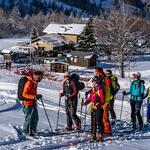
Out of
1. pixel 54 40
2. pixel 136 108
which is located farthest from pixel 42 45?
pixel 136 108

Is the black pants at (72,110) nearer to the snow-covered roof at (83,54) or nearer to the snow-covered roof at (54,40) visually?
the snow-covered roof at (83,54)

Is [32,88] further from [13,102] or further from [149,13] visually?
[149,13]

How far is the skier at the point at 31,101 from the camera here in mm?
10258

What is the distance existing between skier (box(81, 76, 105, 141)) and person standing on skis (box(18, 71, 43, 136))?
52.2 inches

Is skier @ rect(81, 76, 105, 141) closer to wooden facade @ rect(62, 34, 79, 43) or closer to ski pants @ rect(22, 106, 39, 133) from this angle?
ski pants @ rect(22, 106, 39, 133)

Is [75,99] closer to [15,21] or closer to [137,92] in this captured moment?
[137,92]

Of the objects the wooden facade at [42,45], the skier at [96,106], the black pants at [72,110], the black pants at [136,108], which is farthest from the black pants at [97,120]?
the wooden facade at [42,45]

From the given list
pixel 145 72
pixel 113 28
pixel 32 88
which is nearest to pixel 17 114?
pixel 32 88

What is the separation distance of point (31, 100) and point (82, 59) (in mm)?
44703

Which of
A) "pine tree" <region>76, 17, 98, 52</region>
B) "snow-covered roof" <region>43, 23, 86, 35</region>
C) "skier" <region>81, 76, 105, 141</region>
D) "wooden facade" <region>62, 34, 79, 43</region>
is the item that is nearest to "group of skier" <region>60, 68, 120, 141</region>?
"skier" <region>81, 76, 105, 141</region>

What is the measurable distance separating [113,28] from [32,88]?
39.2 m

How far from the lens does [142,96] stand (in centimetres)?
1236

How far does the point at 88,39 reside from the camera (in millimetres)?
60219

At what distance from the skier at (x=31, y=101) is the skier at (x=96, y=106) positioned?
132cm
